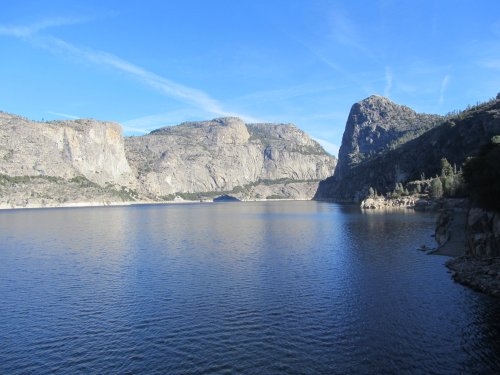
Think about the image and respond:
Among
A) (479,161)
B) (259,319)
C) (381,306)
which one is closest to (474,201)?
(479,161)

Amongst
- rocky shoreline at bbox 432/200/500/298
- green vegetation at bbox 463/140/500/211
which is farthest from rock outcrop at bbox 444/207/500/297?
green vegetation at bbox 463/140/500/211

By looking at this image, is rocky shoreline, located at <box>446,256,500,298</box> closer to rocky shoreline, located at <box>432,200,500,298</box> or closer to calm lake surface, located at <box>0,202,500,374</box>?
rocky shoreline, located at <box>432,200,500,298</box>

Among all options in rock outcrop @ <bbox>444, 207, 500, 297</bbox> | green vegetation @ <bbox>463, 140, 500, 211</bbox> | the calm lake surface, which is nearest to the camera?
the calm lake surface

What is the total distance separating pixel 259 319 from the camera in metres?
35.1

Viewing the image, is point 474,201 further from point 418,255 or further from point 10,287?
point 10,287

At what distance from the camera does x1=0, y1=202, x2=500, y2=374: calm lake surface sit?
27.1m

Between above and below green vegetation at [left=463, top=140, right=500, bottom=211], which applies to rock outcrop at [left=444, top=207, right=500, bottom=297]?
below

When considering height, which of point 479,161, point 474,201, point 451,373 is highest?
point 479,161

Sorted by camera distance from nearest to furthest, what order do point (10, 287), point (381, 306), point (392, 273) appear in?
point (381, 306) < point (10, 287) < point (392, 273)

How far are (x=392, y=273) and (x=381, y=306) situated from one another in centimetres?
1490

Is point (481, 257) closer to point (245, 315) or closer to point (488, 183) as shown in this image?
point (488, 183)

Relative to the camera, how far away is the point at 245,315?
36250 mm

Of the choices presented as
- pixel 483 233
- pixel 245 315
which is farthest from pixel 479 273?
pixel 245 315

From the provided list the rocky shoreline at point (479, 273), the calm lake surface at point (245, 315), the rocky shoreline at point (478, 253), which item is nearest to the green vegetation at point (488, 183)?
the rocky shoreline at point (478, 253)
